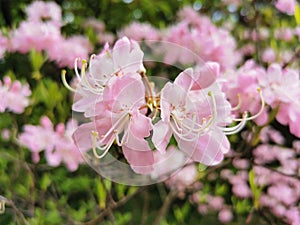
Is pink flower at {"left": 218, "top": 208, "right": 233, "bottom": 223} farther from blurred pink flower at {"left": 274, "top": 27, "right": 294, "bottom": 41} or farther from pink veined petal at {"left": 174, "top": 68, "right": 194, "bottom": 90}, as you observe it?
pink veined petal at {"left": 174, "top": 68, "right": 194, "bottom": 90}

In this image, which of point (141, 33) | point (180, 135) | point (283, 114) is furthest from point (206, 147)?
point (141, 33)

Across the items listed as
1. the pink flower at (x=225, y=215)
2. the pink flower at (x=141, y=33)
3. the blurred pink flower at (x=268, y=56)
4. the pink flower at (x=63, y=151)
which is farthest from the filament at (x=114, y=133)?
the pink flower at (x=225, y=215)

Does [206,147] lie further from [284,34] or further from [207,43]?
[284,34]

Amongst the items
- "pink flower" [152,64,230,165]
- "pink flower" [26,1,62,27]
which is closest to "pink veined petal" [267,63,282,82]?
"pink flower" [152,64,230,165]

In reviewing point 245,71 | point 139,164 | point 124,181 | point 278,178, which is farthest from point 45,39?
point 278,178

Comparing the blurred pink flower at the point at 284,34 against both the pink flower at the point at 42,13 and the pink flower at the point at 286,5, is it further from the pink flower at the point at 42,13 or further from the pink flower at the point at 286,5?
the pink flower at the point at 42,13

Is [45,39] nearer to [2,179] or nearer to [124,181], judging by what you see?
[2,179]

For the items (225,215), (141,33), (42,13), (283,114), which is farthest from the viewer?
(225,215)
